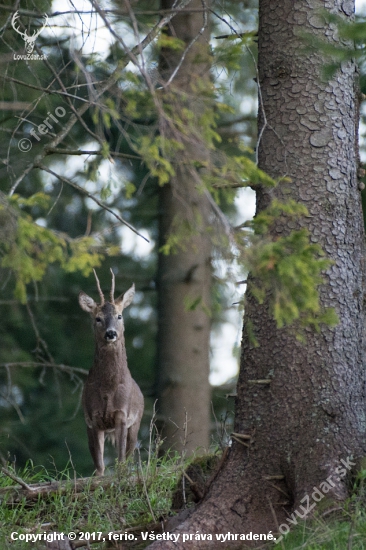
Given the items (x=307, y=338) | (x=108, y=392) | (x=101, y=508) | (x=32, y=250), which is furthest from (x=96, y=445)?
(x=32, y=250)

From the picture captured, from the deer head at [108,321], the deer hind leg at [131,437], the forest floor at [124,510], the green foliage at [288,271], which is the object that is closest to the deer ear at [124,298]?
the deer head at [108,321]

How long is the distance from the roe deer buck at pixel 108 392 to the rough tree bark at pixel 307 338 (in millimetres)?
2692

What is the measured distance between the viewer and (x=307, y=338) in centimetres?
464

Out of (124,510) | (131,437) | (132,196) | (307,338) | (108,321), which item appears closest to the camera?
(307,338)

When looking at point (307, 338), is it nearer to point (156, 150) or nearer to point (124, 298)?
point (156, 150)

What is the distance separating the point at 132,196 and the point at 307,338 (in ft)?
24.2

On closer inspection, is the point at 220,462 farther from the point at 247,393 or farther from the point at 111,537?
the point at 111,537

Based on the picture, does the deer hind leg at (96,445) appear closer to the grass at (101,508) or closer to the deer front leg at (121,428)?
the deer front leg at (121,428)

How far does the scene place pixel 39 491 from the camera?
17.5ft

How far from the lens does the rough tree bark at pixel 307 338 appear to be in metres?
4.47

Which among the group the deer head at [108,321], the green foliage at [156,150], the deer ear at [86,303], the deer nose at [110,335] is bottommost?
the deer nose at [110,335]

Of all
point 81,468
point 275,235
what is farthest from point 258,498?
point 81,468

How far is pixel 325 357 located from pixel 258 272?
1275mm

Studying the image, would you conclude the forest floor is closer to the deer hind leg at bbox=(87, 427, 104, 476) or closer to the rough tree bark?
the rough tree bark
